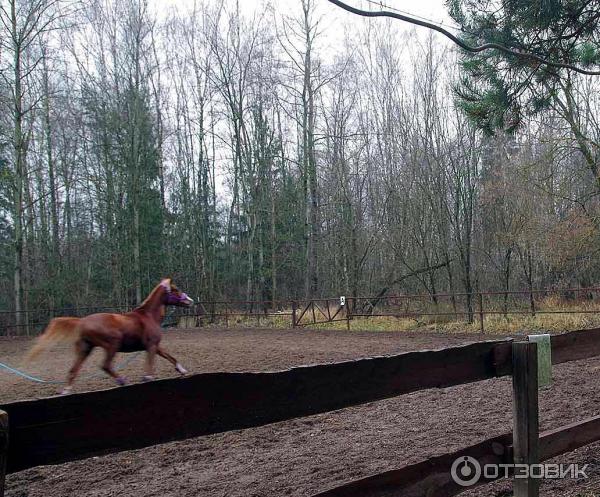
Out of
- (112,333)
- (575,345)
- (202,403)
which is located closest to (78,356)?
(112,333)

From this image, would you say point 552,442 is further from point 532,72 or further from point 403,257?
point 403,257

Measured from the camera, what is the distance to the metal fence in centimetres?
1725

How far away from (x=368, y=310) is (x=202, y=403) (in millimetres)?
20571

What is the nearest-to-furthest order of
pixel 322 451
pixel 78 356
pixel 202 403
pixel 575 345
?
pixel 202 403
pixel 575 345
pixel 322 451
pixel 78 356

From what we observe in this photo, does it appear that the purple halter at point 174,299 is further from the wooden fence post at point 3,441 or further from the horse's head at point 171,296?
the wooden fence post at point 3,441

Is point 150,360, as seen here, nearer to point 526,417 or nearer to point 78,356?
point 78,356

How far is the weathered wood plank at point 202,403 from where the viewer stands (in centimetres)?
162

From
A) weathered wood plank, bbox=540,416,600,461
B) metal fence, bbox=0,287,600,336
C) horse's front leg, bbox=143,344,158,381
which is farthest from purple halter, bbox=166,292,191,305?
metal fence, bbox=0,287,600,336

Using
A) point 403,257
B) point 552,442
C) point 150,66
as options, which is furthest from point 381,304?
point 552,442

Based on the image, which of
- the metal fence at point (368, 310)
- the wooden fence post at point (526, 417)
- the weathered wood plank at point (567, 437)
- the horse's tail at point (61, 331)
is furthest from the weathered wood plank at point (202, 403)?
the metal fence at point (368, 310)

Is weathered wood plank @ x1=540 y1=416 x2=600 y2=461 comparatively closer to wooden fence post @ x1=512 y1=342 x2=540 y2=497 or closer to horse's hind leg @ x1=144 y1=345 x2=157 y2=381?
wooden fence post @ x1=512 y1=342 x2=540 y2=497

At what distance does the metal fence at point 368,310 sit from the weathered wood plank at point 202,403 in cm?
1330

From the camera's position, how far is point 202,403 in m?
1.92

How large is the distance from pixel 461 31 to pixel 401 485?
4.85m
